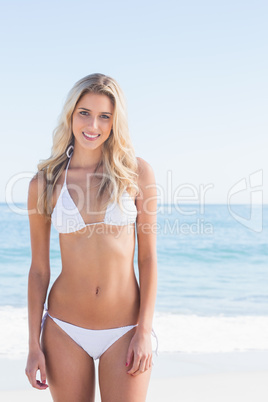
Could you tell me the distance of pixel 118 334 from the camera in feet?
7.32

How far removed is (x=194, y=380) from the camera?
13.8 ft

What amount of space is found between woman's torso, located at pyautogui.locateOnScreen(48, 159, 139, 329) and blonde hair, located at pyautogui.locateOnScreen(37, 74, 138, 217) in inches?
6.5

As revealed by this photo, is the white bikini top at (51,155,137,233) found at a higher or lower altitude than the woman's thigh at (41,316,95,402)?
higher

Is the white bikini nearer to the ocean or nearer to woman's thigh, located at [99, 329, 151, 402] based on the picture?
woman's thigh, located at [99, 329, 151, 402]

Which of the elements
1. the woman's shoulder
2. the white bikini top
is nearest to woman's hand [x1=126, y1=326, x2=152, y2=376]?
the white bikini top

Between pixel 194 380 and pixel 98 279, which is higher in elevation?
pixel 98 279

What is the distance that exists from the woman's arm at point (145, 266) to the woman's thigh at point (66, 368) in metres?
0.24

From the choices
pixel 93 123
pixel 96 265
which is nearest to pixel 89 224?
pixel 96 265

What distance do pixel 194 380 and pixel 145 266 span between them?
2.37 m

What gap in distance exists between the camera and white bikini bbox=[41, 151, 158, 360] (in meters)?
2.23

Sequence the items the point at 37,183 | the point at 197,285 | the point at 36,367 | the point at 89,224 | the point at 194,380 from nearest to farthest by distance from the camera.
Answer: the point at 36,367 → the point at 89,224 → the point at 37,183 → the point at 194,380 → the point at 197,285

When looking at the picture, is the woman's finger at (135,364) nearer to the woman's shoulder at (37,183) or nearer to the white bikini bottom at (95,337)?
the white bikini bottom at (95,337)

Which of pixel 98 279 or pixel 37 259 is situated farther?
pixel 37 259

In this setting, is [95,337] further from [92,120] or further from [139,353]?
[92,120]
